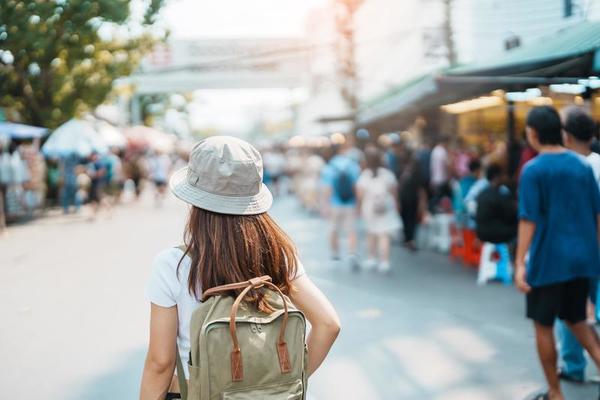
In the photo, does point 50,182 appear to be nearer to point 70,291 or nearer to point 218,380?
point 70,291

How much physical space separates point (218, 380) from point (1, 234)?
559 inches

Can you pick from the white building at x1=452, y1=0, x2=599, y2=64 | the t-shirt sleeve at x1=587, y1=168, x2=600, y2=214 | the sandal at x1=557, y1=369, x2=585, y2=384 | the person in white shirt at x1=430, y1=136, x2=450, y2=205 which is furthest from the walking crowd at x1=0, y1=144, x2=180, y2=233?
the t-shirt sleeve at x1=587, y1=168, x2=600, y2=214

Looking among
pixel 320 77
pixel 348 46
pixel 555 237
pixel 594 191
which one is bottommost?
pixel 555 237

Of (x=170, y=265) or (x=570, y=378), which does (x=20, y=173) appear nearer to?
(x=570, y=378)

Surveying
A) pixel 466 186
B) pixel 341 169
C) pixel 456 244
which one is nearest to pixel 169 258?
pixel 341 169

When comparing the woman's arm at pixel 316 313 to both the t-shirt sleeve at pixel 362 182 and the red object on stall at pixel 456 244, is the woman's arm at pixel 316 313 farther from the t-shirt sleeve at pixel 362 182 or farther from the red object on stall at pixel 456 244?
the red object on stall at pixel 456 244

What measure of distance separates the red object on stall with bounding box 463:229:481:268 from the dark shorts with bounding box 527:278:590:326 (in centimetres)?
587

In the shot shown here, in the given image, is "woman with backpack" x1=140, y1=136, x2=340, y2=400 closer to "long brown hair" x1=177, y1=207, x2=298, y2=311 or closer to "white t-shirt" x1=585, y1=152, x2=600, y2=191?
"long brown hair" x1=177, y1=207, x2=298, y2=311

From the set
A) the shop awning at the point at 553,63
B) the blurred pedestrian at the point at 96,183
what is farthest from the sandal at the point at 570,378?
the blurred pedestrian at the point at 96,183

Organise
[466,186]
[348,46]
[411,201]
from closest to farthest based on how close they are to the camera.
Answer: [466,186], [411,201], [348,46]

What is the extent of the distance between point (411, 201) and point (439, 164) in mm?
2381

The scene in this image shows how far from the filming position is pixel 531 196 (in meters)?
4.13

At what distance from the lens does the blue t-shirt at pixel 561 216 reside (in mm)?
4078

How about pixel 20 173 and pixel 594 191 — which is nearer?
pixel 594 191
